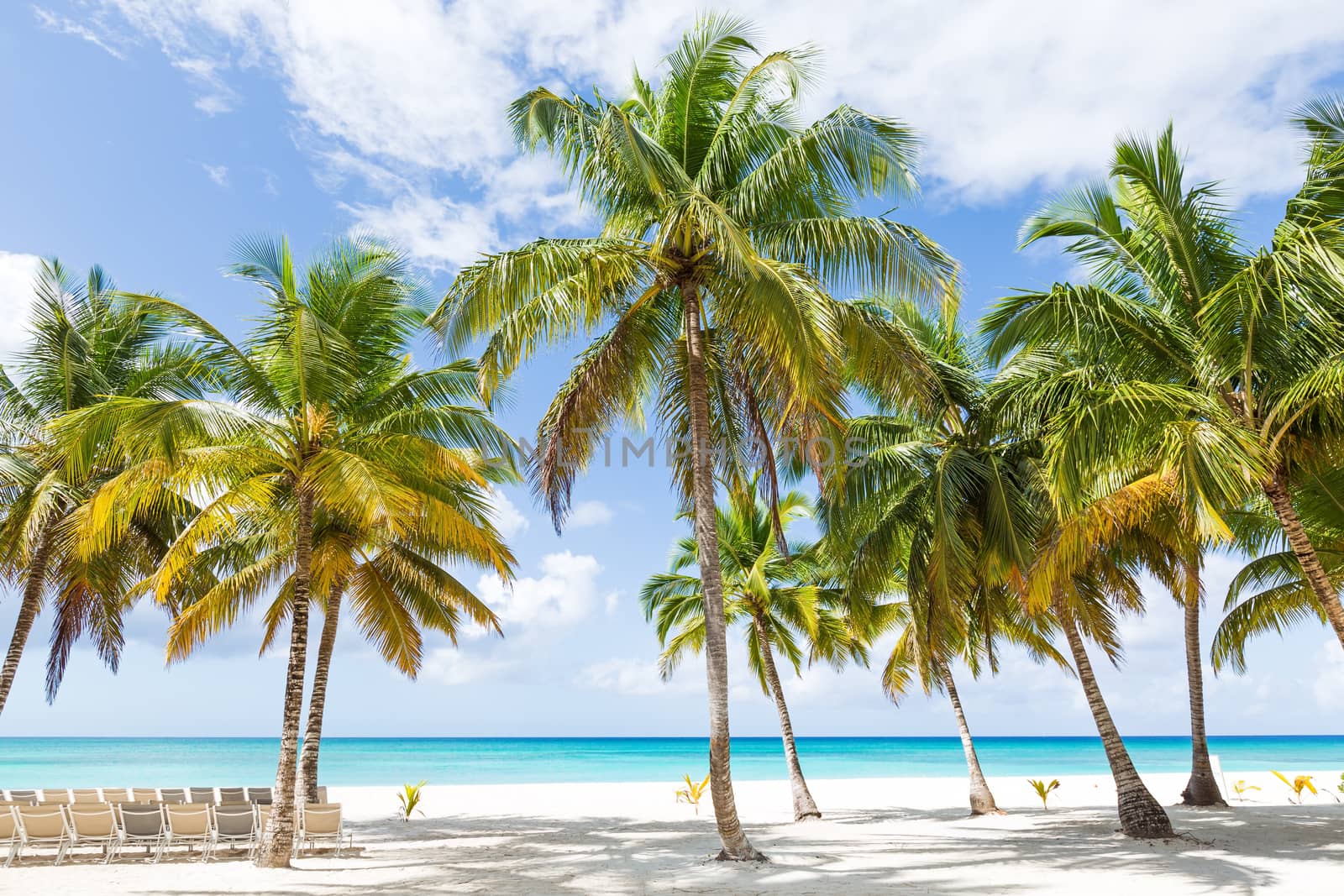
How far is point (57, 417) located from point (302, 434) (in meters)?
4.93

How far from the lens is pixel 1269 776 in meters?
28.6

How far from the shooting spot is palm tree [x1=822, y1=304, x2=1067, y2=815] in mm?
10664

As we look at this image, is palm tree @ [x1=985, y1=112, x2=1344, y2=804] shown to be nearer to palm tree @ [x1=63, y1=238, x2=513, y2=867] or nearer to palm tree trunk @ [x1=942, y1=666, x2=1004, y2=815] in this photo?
palm tree trunk @ [x1=942, y1=666, x2=1004, y2=815]

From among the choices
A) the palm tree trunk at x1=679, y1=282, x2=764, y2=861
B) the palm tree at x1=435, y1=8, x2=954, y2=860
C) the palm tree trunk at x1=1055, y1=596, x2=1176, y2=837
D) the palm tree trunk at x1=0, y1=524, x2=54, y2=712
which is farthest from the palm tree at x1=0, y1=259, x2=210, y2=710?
the palm tree trunk at x1=1055, y1=596, x2=1176, y2=837

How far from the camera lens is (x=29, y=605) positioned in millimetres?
12180

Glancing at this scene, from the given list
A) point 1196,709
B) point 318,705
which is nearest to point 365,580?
point 318,705

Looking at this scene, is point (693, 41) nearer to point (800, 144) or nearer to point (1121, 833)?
point (800, 144)

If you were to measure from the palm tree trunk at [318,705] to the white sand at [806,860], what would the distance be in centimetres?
115

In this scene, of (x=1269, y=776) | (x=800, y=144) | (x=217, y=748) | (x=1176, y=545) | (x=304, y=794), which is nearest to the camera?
(x=800, y=144)

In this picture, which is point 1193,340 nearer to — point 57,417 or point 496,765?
point 57,417

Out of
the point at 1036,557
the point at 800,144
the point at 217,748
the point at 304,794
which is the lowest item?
the point at 217,748

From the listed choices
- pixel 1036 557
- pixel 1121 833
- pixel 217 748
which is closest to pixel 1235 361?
pixel 1036 557

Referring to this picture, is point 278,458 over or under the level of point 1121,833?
over

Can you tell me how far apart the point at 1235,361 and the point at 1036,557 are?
3336 mm
